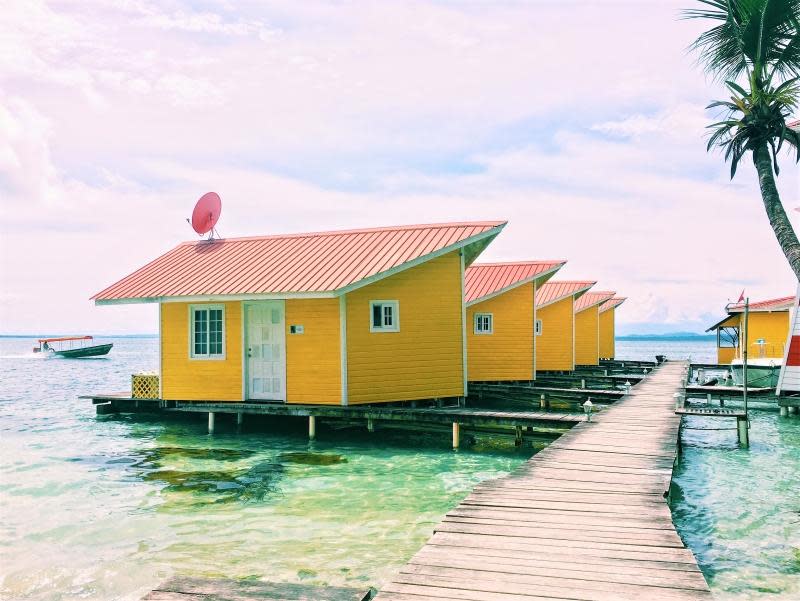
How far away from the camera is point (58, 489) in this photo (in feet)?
40.9

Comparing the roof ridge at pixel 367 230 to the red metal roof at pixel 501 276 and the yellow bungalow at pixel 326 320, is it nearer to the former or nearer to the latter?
the yellow bungalow at pixel 326 320

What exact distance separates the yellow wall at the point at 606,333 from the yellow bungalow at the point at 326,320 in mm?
30290

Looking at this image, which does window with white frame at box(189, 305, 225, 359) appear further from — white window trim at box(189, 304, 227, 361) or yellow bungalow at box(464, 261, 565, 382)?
yellow bungalow at box(464, 261, 565, 382)

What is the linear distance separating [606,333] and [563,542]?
143 ft

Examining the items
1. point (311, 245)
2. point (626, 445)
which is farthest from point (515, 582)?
point (311, 245)

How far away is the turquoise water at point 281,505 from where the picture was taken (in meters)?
7.90

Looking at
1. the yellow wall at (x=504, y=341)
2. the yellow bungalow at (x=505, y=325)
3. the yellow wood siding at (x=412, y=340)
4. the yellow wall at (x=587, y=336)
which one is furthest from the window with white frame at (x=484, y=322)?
the yellow wall at (x=587, y=336)

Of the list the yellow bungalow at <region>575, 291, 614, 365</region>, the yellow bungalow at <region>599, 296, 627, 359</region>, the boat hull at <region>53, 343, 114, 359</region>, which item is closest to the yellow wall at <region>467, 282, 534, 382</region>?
the yellow bungalow at <region>575, 291, 614, 365</region>

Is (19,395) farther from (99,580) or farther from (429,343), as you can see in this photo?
(99,580)

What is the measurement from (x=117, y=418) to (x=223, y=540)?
1456cm

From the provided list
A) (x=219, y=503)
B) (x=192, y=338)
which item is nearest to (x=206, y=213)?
(x=192, y=338)

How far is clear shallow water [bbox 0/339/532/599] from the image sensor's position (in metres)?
8.00

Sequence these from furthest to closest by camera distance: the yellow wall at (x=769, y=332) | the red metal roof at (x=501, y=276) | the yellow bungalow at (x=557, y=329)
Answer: the yellow wall at (x=769, y=332) → the yellow bungalow at (x=557, y=329) → the red metal roof at (x=501, y=276)

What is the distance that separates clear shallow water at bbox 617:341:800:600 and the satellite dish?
14.8 metres
